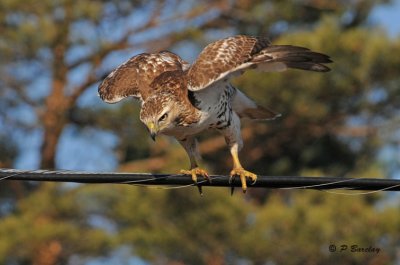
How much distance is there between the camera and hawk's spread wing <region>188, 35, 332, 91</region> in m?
7.03

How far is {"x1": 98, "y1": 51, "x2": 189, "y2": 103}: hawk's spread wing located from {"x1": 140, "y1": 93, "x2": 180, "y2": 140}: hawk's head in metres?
0.33

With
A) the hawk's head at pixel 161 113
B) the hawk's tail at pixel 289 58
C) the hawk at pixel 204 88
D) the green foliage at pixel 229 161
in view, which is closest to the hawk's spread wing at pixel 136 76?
the hawk at pixel 204 88

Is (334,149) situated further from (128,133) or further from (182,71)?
(182,71)

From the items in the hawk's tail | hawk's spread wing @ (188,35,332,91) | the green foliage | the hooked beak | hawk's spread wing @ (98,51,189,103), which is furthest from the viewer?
the green foliage

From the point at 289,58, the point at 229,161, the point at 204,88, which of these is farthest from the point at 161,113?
the point at 229,161

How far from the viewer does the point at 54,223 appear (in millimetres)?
17078

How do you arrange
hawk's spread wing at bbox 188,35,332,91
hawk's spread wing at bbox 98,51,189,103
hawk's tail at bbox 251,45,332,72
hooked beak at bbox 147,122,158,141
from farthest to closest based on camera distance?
hawk's spread wing at bbox 98,51,189,103, hawk's tail at bbox 251,45,332,72, hawk's spread wing at bbox 188,35,332,91, hooked beak at bbox 147,122,158,141

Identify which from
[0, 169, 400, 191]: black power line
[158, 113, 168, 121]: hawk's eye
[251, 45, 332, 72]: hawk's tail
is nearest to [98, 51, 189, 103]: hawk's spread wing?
[158, 113, 168, 121]: hawk's eye

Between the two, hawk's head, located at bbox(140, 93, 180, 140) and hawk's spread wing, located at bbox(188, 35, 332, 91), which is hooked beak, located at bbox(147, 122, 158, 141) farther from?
hawk's spread wing, located at bbox(188, 35, 332, 91)

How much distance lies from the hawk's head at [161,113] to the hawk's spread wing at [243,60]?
169mm

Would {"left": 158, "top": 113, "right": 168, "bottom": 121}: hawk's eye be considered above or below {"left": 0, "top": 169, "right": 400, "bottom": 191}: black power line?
above

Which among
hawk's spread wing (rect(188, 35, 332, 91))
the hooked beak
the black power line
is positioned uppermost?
hawk's spread wing (rect(188, 35, 332, 91))

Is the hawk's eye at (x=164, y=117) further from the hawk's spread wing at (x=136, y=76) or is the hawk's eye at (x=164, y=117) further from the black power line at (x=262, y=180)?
the black power line at (x=262, y=180)

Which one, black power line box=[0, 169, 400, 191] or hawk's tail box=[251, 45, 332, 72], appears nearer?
black power line box=[0, 169, 400, 191]
